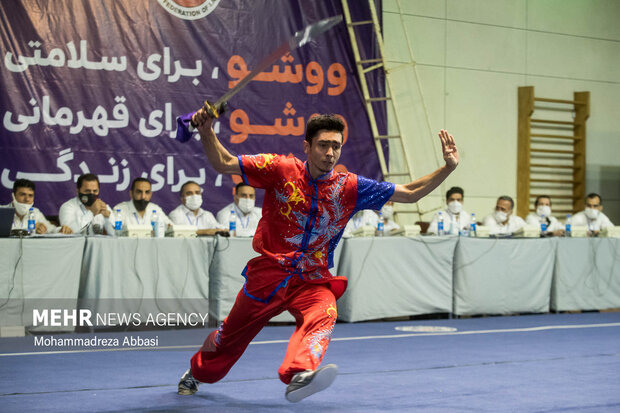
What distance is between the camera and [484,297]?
8.45 meters

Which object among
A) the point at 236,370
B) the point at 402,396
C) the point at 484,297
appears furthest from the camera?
the point at 484,297

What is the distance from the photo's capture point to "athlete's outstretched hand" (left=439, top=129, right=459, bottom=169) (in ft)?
12.0

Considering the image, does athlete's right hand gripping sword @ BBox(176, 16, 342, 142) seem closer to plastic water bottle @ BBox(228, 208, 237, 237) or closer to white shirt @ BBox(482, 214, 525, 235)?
plastic water bottle @ BBox(228, 208, 237, 237)

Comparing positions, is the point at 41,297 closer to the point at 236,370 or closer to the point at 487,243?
the point at 236,370

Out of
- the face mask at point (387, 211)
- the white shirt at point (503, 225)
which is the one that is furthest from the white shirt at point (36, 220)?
the white shirt at point (503, 225)

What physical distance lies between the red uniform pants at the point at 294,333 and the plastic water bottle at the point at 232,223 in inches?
144

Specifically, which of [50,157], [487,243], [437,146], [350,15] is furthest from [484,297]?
[50,157]

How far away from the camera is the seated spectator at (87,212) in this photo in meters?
7.20

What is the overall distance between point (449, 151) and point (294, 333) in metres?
1.12

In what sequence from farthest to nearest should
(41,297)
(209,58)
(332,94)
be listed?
(332,94)
(209,58)
(41,297)

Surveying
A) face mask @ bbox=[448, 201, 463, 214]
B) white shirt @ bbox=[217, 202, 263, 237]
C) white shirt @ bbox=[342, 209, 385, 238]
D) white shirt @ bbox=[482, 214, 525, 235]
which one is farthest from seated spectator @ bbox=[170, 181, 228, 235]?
white shirt @ bbox=[482, 214, 525, 235]

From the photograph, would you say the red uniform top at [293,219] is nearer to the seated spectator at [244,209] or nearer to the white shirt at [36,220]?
the white shirt at [36,220]

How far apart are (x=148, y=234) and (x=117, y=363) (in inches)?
78.3

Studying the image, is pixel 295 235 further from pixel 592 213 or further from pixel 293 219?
pixel 592 213
